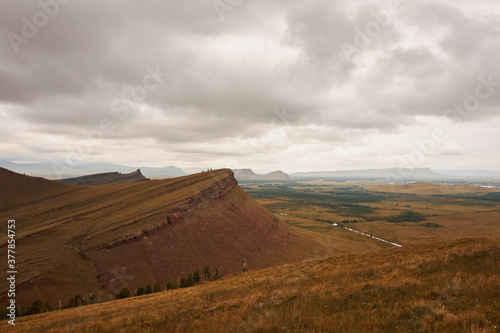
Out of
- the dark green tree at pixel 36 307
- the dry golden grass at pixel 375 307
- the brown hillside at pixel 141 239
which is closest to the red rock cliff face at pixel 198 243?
the brown hillside at pixel 141 239

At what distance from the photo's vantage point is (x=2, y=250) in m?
47.4

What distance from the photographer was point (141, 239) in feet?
195

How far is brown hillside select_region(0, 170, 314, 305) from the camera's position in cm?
4644

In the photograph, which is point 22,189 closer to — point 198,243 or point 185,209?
point 185,209

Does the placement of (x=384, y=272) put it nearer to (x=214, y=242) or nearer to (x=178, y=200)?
(x=214, y=242)

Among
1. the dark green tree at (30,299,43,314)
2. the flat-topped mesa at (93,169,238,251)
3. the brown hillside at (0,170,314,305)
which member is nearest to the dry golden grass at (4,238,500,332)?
the dark green tree at (30,299,43,314)

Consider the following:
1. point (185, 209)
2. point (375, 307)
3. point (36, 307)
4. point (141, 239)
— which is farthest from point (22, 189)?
point (375, 307)

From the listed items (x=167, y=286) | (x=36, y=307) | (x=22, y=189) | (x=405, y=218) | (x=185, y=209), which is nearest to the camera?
(x=36, y=307)

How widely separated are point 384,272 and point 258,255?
190 ft

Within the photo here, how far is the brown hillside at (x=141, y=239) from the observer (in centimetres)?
4644

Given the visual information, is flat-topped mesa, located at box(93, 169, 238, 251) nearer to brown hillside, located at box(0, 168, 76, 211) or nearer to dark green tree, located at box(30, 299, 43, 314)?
dark green tree, located at box(30, 299, 43, 314)

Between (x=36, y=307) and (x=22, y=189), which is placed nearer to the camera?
(x=36, y=307)

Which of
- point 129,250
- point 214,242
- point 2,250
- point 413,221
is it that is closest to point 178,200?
point 214,242

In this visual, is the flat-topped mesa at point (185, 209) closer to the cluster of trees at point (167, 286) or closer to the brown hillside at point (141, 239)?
the brown hillside at point (141, 239)
